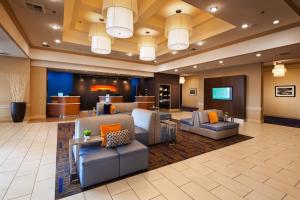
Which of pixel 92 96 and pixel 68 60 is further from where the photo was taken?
pixel 92 96

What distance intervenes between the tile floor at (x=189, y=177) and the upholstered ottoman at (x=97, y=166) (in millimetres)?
151

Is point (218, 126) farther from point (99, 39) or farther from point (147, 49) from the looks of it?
point (99, 39)

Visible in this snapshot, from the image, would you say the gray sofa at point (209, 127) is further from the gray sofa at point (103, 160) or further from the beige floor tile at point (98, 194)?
the beige floor tile at point (98, 194)

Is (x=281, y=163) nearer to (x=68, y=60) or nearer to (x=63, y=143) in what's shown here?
(x=63, y=143)

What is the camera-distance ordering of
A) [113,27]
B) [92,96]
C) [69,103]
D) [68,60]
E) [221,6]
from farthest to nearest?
[92,96]
[69,103]
[68,60]
[221,6]
[113,27]

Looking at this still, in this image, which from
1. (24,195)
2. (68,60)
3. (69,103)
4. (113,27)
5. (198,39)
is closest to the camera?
(24,195)

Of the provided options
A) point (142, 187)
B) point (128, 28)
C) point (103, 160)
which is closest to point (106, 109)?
point (128, 28)

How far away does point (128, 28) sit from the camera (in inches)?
129

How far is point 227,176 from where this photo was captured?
9.20 ft

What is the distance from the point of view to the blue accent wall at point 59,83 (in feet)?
35.6

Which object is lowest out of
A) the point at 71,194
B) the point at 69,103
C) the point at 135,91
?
the point at 71,194

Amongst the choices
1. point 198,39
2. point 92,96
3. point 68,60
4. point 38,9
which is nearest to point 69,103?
point 68,60

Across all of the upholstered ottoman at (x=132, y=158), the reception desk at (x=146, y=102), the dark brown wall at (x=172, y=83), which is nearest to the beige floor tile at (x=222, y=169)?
the upholstered ottoman at (x=132, y=158)

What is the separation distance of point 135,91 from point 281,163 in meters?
12.2
